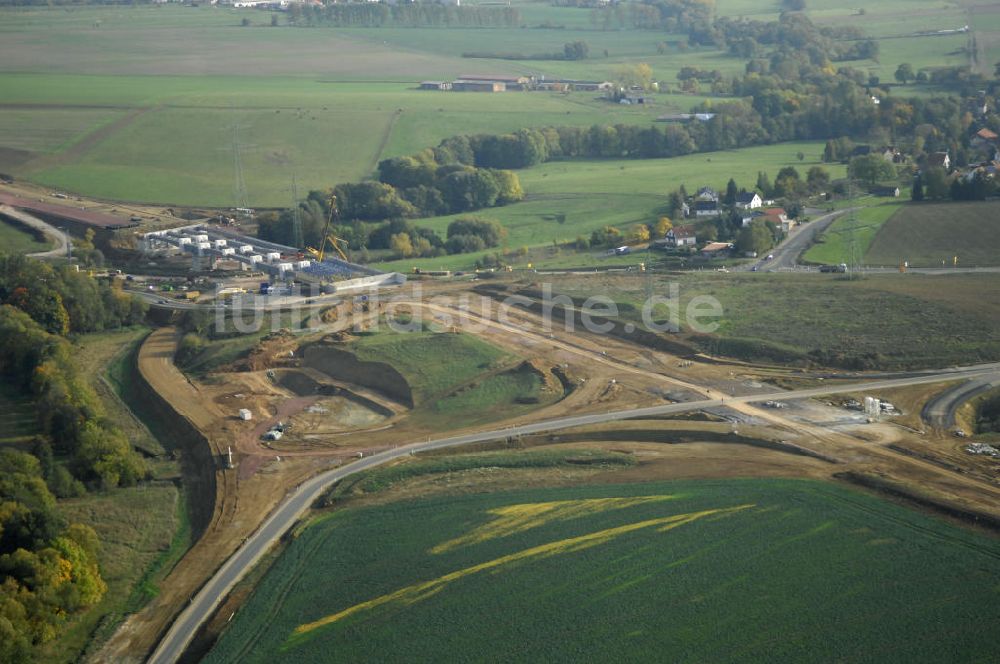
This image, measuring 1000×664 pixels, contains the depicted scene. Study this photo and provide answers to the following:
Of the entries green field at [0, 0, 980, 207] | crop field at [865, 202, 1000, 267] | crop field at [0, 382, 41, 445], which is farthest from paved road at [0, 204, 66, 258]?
crop field at [865, 202, 1000, 267]

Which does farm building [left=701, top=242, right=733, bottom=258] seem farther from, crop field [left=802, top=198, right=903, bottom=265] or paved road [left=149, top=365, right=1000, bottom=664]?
paved road [left=149, top=365, right=1000, bottom=664]

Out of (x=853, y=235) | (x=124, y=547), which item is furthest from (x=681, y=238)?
(x=124, y=547)

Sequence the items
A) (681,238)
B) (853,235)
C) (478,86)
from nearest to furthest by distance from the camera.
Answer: (853,235)
(681,238)
(478,86)

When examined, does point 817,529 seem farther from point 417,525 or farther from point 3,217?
point 3,217

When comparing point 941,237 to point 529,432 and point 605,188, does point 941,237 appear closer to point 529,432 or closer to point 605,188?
point 605,188

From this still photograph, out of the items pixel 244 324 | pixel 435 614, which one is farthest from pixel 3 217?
pixel 435 614

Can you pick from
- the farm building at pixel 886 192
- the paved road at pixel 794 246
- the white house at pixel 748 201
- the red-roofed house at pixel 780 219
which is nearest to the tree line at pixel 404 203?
the white house at pixel 748 201
